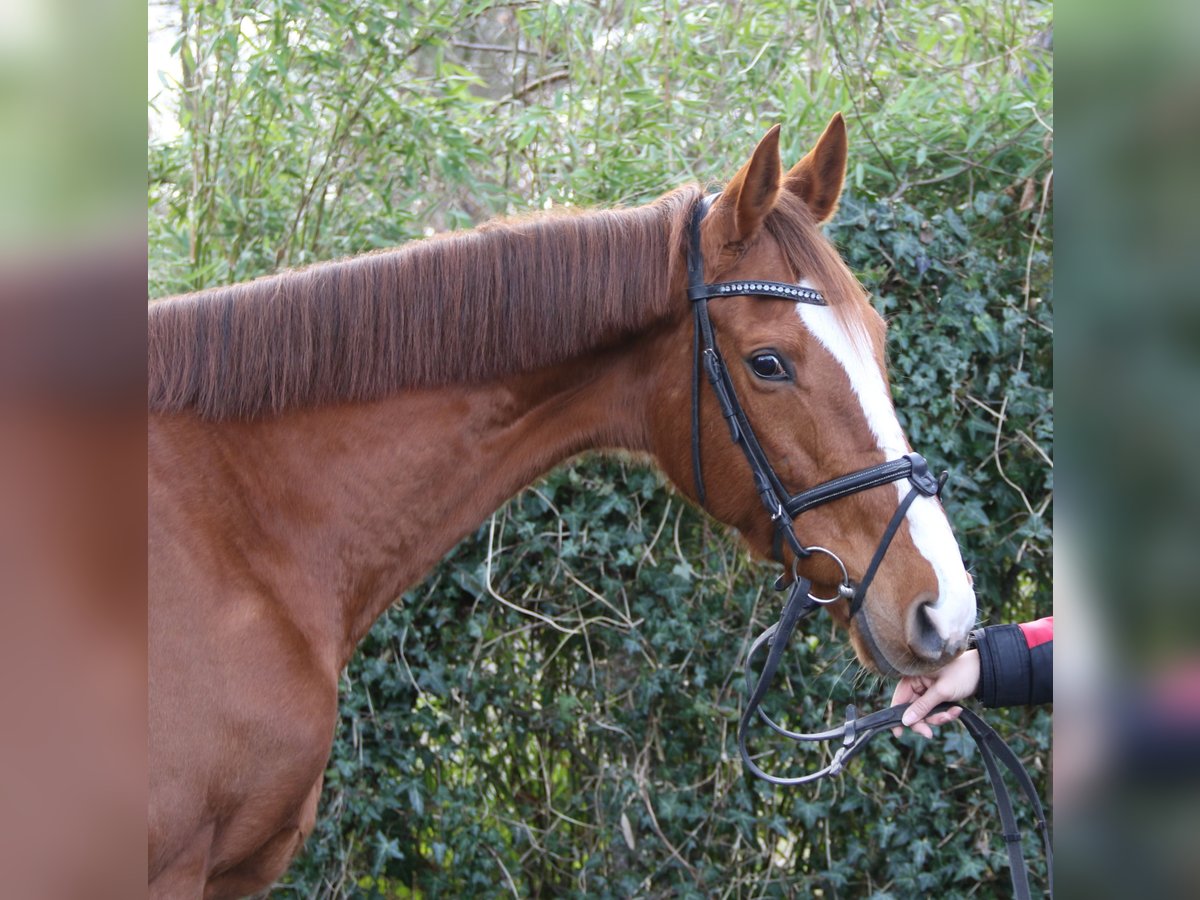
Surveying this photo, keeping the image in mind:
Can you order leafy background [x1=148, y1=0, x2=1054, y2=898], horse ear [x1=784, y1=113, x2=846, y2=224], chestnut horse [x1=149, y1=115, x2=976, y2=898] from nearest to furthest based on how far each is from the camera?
chestnut horse [x1=149, y1=115, x2=976, y2=898], horse ear [x1=784, y1=113, x2=846, y2=224], leafy background [x1=148, y1=0, x2=1054, y2=898]

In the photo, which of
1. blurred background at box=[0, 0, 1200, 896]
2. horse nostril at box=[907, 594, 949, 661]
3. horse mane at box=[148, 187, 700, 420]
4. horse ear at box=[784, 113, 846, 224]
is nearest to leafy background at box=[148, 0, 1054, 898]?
blurred background at box=[0, 0, 1200, 896]

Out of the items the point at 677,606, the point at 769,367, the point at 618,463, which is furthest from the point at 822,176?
the point at 677,606

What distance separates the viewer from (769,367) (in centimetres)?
195

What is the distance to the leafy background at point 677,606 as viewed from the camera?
10.4ft

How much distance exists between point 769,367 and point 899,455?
303mm

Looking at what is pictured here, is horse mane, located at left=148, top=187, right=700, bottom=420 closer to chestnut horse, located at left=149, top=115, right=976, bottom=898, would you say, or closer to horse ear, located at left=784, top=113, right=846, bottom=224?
chestnut horse, located at left=149, top=115, right=976, bottom=898

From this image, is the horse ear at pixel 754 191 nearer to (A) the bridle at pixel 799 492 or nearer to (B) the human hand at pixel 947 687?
(A) the bridle at pixel 799 492

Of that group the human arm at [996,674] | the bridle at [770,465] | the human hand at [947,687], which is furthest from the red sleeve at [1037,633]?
the bridle at [770,465]

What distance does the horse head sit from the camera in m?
1.82

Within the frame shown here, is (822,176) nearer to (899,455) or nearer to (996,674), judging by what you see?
(899,455)
